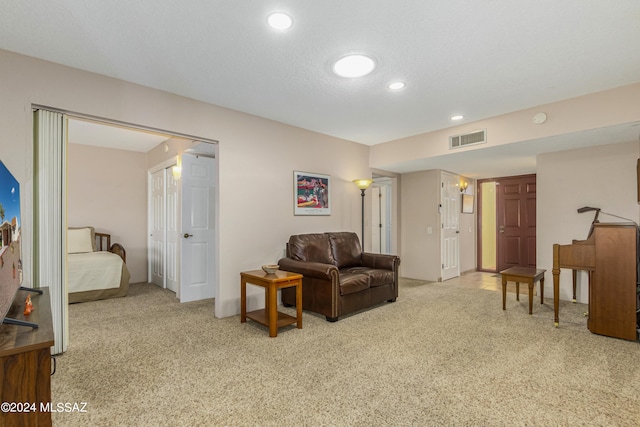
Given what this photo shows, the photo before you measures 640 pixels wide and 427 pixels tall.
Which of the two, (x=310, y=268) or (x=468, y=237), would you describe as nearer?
(x=310, y=268)

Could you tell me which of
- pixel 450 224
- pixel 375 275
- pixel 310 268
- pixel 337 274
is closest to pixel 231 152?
pixel 310 268

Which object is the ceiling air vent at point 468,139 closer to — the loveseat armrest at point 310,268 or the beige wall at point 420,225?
the beige wall at point 420,225

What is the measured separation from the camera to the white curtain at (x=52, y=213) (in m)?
2.60

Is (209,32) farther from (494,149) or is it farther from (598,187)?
(598,187)

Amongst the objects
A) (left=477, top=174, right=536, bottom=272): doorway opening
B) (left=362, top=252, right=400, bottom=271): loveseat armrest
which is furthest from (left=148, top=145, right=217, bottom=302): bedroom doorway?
(left=477, top=174, right=536, bottom=272): doorway opening

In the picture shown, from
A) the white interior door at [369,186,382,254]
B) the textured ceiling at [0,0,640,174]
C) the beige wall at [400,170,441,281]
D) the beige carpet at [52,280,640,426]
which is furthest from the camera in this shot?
the white interior door at [369,186,382,254]

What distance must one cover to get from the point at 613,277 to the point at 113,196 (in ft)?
23.5

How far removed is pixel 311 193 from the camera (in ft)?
15.2

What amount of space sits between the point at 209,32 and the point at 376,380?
2703 mm

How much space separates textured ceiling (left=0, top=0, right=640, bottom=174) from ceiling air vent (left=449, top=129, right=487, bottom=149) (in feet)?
1.99

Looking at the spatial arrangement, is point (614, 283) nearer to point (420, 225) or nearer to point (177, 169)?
point (420, 225)

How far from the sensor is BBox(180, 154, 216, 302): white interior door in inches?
176

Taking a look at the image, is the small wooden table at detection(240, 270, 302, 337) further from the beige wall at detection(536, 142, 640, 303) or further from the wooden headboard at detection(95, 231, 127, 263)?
the beige wall at detection(536, 142, 640, 303)

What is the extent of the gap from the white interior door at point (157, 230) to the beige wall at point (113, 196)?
1.03 feet
